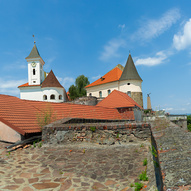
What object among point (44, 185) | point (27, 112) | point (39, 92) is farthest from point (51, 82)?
point (44, 185)

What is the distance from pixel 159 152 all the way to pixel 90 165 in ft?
7.42

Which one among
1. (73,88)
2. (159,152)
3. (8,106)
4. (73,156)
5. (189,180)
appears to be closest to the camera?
(189,180)

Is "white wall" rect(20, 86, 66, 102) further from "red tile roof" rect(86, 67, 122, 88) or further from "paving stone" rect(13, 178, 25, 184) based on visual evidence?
"paving stone" rect(13, 178, 25, 184)

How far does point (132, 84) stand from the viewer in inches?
1490

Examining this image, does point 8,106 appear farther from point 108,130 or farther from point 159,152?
point 159,152

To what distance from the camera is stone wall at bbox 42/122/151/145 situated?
5.80 m

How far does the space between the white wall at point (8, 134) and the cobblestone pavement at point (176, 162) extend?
574 cm

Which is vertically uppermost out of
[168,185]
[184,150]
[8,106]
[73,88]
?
[73,88]

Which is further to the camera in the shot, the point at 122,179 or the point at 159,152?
the point at 122,179

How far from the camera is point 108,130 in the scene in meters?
5.91

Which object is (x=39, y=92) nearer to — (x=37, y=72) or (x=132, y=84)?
(x=37, y=72)

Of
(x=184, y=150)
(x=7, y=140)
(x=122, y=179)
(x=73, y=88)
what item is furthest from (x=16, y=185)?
(x=73, y=88)

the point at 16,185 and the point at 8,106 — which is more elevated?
the point at 8,106

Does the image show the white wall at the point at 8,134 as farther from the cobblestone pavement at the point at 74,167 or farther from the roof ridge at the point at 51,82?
Result: the roof ridge at the point at 51,82
